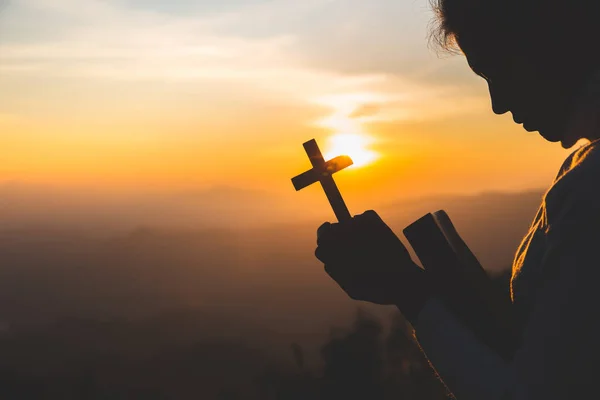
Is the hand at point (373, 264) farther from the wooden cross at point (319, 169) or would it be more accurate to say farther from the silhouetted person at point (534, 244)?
the wooden cross at point (319, 169)

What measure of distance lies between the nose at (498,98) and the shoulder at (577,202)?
537mm

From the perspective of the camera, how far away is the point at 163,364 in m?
168

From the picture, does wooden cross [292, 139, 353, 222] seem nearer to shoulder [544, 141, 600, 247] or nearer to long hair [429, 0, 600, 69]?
long hair [429, 0, 600, 69]

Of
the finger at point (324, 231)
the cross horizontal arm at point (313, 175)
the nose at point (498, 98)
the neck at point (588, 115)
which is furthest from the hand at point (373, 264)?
the cross horizontal arm at point (313, 175)

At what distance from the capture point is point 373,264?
2.65 m

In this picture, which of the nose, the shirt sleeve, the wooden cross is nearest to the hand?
the shirt sleeve

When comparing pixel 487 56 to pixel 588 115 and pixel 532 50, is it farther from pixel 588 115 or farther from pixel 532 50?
pixel 588 115

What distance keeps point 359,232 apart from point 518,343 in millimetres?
809

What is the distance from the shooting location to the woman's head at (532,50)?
7.32 ft

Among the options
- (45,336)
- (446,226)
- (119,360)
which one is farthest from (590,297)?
(45,336)

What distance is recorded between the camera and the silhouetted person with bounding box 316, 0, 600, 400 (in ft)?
5.94

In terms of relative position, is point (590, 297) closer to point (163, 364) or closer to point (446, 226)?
point (446, 226)

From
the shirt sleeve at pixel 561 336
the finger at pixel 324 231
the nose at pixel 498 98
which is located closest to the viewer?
the shirt sleeve at pixel 561 336

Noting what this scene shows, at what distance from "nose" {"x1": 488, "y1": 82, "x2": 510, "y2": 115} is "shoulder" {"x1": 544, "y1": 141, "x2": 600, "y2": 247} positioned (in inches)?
21.1
